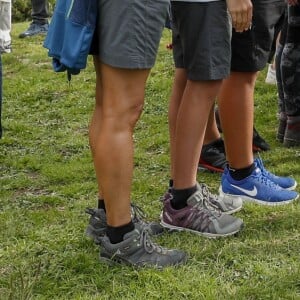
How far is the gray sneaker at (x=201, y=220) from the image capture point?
320cm

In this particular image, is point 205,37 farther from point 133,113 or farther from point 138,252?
point 138,252

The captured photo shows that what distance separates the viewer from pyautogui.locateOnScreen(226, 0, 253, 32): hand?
2982mm

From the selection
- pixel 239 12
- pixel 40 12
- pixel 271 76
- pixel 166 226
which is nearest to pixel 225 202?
pixel 166 226

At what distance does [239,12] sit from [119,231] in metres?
1.03

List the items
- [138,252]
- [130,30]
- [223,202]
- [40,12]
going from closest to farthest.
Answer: [130,30]
[138,252]
[223,202]
[40,12]

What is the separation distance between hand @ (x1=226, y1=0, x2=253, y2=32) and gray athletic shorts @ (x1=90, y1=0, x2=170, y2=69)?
0.37 m

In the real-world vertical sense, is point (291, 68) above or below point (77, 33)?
below

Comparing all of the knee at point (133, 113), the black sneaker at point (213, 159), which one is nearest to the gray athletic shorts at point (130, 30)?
the knee at point (133, 113)

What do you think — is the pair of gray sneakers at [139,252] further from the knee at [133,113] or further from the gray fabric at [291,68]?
the gray fabric at [291,68]

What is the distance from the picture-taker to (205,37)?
3061mm

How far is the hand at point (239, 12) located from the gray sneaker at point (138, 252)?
0.95 m

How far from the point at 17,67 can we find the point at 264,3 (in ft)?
15.6

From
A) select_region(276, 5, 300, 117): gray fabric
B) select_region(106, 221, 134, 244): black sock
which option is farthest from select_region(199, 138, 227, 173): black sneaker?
select_region(106, 221, 134, 244): black sock

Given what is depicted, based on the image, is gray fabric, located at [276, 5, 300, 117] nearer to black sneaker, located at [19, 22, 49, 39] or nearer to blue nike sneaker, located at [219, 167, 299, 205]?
blue nike sneaker, located at [219, 167, 299, 205]
